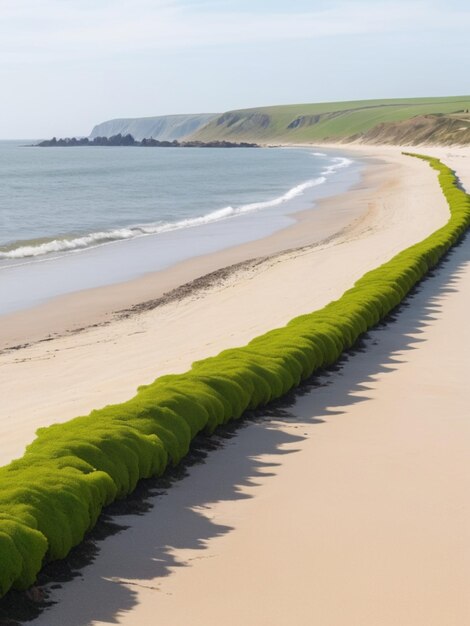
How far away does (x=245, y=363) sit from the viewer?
518 inches

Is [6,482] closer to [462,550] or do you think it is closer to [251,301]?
[462,550]

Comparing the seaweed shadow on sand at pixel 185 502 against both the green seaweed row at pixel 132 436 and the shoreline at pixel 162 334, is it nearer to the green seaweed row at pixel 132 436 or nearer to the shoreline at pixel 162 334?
the green seaweed row at pixel 132 436

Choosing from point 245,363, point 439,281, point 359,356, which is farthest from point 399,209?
point 245,363

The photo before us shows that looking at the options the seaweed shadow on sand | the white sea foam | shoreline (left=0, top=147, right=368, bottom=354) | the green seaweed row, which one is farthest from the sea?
the seaweed shadow on sand

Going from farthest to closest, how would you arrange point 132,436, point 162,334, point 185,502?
point 162,334, point 132,436, point 185,502

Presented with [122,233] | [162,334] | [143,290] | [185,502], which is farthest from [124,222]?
[185,502]

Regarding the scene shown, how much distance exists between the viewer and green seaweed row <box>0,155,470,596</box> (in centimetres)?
764

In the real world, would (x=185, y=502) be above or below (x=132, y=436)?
below

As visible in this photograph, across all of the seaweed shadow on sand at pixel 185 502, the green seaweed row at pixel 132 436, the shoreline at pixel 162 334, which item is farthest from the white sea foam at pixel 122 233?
the seaweed shadow on sand at pixel 185 502

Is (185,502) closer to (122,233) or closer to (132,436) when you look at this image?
(132,436)

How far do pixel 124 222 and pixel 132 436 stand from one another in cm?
4150

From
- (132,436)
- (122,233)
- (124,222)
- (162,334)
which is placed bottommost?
(162,334)

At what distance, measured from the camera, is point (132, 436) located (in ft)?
32.0

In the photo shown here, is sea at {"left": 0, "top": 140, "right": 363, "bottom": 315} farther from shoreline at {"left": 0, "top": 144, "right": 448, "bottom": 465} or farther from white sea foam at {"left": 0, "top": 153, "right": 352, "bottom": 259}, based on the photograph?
shoreline at {"left": 0, "top": 144, "right": 448, "bottom": 465}
